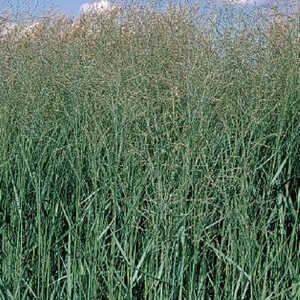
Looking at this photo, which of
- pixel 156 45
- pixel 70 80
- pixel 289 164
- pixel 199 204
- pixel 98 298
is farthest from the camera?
pixel 156 45

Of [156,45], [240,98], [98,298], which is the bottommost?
[98,298]

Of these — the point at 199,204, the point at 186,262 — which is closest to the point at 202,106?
the point at 199,204

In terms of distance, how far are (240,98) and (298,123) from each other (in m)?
0.27

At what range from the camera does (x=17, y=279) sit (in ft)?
7.15

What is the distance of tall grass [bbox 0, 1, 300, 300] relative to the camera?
2.18 m

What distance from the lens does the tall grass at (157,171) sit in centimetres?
218

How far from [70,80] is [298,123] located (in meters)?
1.04

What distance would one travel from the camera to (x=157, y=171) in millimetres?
2258

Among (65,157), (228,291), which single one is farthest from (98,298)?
(65,157)

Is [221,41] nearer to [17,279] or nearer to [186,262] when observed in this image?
[186,262]

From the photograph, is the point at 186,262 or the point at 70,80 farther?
the point at 70,80

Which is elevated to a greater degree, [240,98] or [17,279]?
[240,98]

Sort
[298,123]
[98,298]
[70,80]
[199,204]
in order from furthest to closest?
[70,80], [298,123], [98,298], [199,204]

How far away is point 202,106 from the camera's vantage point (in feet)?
7.68
